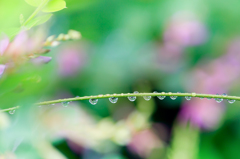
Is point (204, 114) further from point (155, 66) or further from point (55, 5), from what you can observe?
point (55, 5)

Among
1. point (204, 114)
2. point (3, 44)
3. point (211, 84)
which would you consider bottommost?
point (3, 44)

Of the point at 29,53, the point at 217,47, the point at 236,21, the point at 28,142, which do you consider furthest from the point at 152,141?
the point at 29,53

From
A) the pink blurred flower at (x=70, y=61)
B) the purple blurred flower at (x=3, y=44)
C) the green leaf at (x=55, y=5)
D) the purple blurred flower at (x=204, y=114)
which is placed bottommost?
the purple blurred flower at (x=3, y=44)

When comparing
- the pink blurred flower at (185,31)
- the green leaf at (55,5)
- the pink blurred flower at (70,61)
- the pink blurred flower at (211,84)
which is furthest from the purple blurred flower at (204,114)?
the green leaf at (55,5)

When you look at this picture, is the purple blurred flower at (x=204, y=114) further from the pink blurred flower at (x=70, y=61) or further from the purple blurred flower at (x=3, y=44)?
the purple blurred flower at (x=3, y=44)

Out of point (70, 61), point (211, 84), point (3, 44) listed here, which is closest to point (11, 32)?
point (3, 44)

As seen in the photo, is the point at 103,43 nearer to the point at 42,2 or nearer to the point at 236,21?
the point at 236,21
